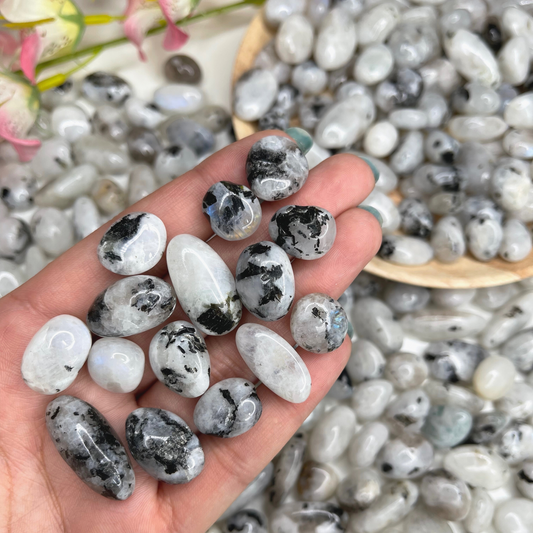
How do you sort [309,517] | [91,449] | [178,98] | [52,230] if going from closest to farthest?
[91,449], [309,517], [52,230], [178,98]

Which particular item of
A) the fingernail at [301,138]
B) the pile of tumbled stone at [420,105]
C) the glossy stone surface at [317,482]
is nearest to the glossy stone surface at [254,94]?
the pile of tumbled stone at [420,105]

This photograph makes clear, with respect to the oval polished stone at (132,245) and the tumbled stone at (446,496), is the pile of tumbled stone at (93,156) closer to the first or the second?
the oval polished stone at (132,245)

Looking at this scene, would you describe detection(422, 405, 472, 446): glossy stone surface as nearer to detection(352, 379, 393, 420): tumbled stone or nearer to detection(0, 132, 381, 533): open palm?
detection(352, 379, 393, 420): tumbled stone

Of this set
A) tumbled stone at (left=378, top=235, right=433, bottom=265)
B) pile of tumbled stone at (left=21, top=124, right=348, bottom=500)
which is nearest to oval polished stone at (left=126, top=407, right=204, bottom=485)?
pile of tumbled stone at (left=21, top=124, right=348, bottom=500)

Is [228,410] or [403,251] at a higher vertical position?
[228,410]

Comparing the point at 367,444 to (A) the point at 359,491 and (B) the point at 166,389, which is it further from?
(B) the point at 166,389

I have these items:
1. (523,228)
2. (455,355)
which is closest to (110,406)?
(455,355)

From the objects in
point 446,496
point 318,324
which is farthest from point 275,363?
point 446,496

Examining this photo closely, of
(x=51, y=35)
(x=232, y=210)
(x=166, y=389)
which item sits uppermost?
(x=51, y=35)
